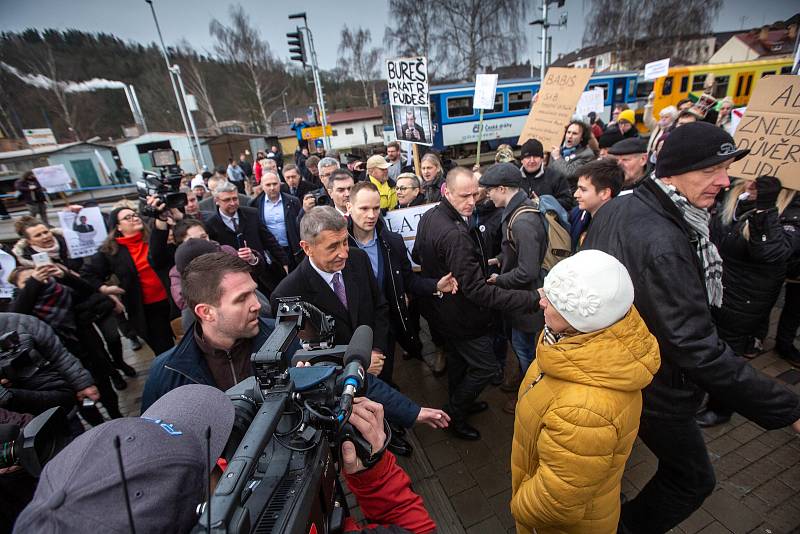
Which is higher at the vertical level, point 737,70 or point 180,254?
point 737,70

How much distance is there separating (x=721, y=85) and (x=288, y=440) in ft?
84.9

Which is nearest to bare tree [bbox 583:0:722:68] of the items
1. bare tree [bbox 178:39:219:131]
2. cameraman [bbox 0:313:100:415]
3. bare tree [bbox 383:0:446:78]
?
bare tree [bbox 383:0:446:78]

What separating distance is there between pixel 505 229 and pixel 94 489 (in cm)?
292

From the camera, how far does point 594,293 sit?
1310mm

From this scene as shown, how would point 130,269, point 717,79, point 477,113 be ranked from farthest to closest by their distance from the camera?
point 717,79 → point 477,113 → point 130,269

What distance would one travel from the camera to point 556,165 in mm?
5207

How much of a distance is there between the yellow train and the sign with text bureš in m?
17.1

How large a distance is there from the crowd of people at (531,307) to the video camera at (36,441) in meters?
0.37

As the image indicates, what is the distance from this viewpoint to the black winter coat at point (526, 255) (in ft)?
9.18

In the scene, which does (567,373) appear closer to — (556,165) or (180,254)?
(180,254)

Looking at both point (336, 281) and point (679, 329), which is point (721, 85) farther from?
point (336, 281)

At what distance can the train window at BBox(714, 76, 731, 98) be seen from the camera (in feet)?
60.0

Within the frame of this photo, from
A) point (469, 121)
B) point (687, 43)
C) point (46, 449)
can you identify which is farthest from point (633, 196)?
point (687, 43)

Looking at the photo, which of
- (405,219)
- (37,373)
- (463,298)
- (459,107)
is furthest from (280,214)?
(459,107)
